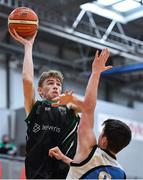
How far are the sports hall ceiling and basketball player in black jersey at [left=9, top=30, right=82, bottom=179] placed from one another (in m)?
5.10

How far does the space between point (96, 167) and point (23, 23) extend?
4.62 feet

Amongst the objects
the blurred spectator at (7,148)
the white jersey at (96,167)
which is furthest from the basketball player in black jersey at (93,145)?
the blurred spectator at (7,148)

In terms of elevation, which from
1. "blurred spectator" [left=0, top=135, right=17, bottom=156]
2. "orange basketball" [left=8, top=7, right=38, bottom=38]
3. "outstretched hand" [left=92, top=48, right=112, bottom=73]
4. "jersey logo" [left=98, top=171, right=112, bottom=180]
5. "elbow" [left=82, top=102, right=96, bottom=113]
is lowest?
"blurred spectator" [left=0, top=135, right=17, bottom=156]

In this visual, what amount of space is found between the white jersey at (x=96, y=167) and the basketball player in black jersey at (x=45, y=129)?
687 millimetres

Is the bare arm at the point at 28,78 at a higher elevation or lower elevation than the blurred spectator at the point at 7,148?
higher

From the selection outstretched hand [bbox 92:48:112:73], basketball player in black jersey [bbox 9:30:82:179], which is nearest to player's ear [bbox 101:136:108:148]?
outstretched hand [bbox 92:48:112:73]

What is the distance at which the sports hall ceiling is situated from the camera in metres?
10.0

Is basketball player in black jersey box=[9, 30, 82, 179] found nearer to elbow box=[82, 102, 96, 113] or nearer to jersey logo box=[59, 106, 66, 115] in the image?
jersey logo box=[59, 106, 66, 115]

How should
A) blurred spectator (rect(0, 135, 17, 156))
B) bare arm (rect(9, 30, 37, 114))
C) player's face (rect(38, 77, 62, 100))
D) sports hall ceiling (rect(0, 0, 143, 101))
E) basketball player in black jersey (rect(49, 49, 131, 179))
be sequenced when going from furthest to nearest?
1. blurred spectator (rect(0, 135, 17, 156))
2. sports hall ceiling (rect(0, 0, 143, 101))
3. player's face (rect(38, 77, 62, 100))
4. bare arm (rect(9, 30, 37, 114))
5. basketball player in black jersey (rect(49, 49, 131, 179))

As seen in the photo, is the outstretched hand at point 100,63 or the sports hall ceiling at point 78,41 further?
the sports hall ceiling at point 78,41

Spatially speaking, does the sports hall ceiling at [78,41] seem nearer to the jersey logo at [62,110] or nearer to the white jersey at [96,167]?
the jersey logo at [62,110]

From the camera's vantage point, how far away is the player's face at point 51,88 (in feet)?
11.0

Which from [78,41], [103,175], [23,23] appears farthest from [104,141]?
[78,41]

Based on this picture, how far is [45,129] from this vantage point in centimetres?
328
